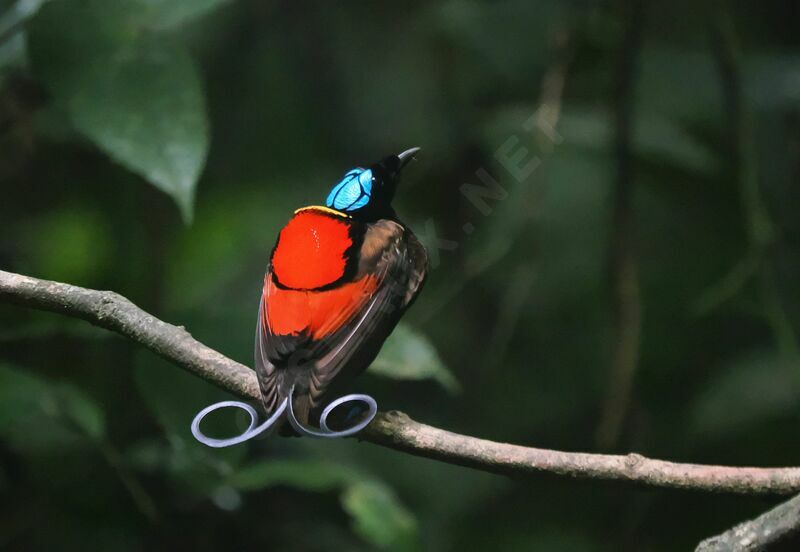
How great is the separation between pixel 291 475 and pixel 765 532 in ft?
2.58

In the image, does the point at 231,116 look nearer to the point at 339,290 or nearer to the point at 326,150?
the point at 326,150

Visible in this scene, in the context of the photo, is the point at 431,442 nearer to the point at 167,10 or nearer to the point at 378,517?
the point at 378,517

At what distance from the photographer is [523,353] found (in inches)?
96.4

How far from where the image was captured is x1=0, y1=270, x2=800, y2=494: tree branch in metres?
0.95

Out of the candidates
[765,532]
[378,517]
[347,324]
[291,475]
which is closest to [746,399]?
[378,517]

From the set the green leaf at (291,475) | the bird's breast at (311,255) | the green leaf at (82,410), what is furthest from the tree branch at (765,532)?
the green leaf at (82,410)

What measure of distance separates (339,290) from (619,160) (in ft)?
3.47

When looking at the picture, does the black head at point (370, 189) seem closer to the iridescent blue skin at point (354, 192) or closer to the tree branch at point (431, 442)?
the iridescent blue skin at point (354, 192)

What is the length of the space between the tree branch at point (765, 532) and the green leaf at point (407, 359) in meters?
0.58

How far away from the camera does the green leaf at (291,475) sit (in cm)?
151

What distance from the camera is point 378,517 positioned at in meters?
1.53

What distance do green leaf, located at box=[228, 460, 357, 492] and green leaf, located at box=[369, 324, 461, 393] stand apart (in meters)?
0.19

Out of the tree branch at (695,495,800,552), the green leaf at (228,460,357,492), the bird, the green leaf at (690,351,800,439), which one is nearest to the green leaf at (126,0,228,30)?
the bird

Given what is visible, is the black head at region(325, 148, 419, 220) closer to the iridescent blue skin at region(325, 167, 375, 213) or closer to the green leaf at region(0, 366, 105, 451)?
the iridescent blue skin at region(325, 167, 375, 213)
